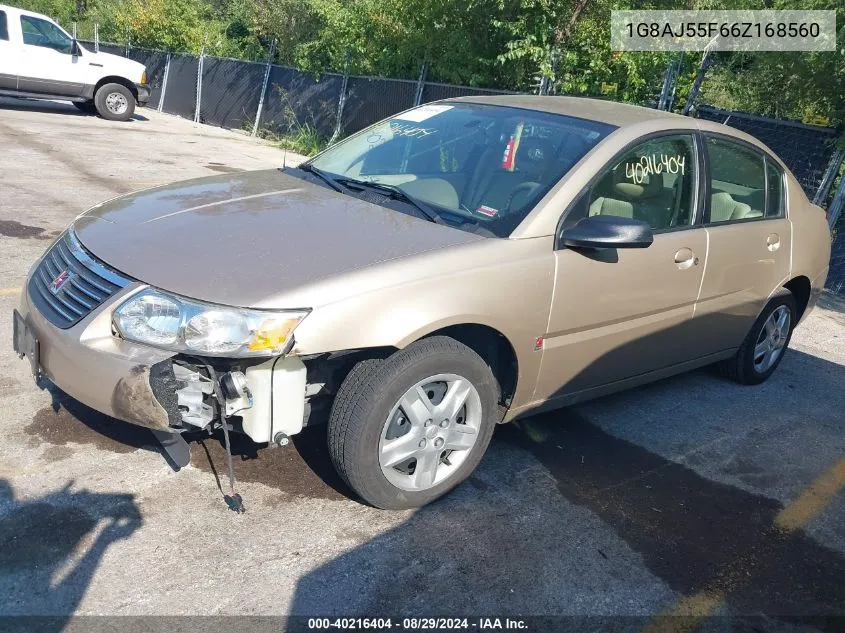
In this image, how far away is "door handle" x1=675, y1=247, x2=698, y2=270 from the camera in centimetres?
416

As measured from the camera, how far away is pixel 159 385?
2.95 m

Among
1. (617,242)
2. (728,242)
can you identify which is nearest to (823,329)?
(728,242)

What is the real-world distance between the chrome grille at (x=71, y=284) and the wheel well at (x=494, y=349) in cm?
135

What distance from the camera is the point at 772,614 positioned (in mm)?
3064

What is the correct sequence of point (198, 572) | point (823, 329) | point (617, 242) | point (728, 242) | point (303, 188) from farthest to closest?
point (823, 329) < point (728, 242) < point (303, 188) < point (617, 242) < point (198, 572)

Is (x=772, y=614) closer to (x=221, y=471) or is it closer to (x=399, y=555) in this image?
(x=399, y=555)

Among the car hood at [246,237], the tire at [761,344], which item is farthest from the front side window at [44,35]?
the tire at [761,344]

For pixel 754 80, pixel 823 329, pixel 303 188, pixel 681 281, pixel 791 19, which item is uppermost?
pixel 791 19

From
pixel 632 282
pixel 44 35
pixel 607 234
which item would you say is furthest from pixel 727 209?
pixel 44 35

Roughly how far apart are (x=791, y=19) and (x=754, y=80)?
45.6 inches

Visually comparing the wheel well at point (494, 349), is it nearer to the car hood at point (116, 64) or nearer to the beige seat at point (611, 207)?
the beige seat at point (611, 207)

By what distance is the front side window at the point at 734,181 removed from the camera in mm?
4531

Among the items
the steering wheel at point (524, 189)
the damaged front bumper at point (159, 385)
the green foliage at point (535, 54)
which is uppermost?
the green foliage at point (535, 54)

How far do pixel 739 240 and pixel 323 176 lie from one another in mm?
2377
